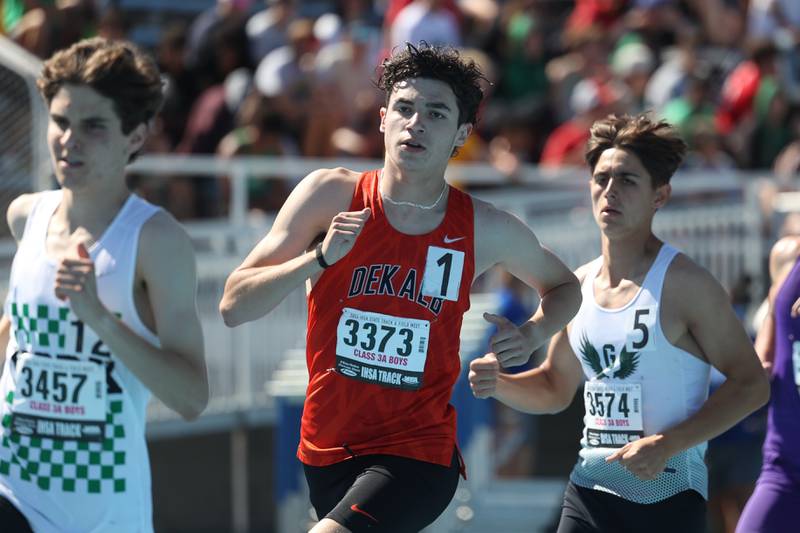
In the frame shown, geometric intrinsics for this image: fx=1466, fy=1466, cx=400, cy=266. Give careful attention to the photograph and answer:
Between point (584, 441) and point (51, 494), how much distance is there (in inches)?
74.5

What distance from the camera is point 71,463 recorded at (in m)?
4.77

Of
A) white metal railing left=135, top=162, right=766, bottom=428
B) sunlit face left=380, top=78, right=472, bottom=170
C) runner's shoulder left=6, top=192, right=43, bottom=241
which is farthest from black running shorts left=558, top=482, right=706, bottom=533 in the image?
white metal railing left=135, top=162, right=766, bottom=428

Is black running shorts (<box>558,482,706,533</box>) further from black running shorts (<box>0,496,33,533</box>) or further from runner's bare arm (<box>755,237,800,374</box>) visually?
black running shorts (<box>0,496,33,533</box>)

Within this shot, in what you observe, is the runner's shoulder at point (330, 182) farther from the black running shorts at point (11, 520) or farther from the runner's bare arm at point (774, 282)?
the runner's bare arm at point (774, 282)

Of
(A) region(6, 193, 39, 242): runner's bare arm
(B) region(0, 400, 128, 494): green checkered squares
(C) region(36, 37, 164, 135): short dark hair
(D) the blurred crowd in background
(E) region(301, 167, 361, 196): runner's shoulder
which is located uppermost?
(D) the blurred crowd in background

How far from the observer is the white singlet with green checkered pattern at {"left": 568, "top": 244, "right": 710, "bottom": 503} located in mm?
5168

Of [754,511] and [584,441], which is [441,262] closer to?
[584,441]

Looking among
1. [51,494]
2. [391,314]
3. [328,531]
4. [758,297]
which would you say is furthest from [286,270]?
[758,297]

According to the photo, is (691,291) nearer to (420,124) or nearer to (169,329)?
(420,124)

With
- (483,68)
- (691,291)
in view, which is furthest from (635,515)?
(483,68)

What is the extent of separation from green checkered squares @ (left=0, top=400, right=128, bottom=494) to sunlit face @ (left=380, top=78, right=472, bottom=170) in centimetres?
126

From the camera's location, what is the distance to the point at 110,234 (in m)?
4.82

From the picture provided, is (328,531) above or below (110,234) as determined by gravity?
below

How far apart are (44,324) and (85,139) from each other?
0.63m
